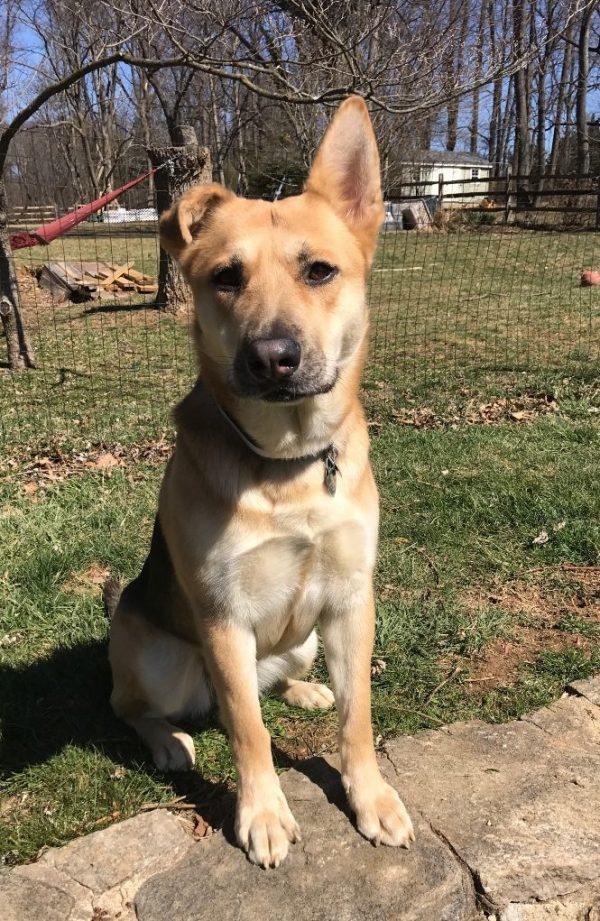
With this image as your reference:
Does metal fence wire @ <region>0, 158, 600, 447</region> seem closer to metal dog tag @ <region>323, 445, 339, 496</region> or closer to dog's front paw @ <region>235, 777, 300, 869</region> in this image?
metal dog tag @ <region>323, 445, 339, 496</region>

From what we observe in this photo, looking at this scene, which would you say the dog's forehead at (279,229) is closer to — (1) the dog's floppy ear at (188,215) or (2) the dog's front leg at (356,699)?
(1) the dog's floppy ear at (188,215)

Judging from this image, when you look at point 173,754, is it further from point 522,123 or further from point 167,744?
point 522,123

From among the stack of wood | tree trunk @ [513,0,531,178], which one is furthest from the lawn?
tree trunk @ [513,0,531,178]

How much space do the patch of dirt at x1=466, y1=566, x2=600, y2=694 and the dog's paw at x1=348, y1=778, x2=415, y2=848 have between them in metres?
0.90

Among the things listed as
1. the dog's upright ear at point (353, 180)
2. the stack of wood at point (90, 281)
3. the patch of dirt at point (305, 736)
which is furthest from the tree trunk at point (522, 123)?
the patch of dirt at point (305, 736)

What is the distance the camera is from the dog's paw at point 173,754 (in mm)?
2648

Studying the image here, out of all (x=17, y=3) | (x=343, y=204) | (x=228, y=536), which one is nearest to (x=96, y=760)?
(x=228, y=536)

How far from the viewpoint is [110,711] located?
3.01 meters

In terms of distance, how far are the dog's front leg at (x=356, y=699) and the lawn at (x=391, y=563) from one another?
1.48ft

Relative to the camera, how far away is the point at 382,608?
3615mm

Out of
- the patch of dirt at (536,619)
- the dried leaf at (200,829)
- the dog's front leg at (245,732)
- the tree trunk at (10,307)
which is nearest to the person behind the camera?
the dog's front leg at (245,732)

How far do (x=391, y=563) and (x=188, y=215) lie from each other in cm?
227

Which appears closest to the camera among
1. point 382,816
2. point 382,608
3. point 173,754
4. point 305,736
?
point 382,816

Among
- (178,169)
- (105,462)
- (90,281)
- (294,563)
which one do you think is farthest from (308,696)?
(90,281)
